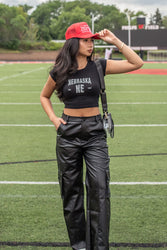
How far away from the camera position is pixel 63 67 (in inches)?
166

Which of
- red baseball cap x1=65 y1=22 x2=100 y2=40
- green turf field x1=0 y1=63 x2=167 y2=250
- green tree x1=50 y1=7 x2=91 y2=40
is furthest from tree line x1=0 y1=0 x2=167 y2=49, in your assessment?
red baseball cap x1=65 y1=22 x2=100 y2=40

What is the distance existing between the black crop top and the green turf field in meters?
0.78

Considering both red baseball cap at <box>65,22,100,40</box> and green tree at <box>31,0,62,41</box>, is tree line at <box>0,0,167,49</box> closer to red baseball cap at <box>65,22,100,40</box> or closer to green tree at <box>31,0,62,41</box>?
green tree at <box>31,0,62,41</box>

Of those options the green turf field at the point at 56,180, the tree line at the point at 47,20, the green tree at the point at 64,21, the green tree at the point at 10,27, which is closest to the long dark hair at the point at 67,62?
the green turf field at the point at 56,180

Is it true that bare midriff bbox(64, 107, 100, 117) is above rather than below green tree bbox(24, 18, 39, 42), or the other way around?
above

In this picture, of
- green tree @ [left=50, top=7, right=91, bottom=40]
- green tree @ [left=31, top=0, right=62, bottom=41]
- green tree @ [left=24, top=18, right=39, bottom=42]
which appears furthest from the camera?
green tree @ [left=31, top=0, right=62, bottom=41]

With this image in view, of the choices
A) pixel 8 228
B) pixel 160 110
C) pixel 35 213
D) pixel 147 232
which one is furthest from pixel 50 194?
pixel 160 110

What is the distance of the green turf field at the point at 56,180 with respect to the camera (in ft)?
16.4

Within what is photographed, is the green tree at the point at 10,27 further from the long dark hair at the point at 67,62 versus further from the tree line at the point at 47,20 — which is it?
the long dark hair at the point at 67,62

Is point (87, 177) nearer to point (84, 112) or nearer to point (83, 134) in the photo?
point (83, 134)

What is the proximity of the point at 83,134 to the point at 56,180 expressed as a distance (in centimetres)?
285

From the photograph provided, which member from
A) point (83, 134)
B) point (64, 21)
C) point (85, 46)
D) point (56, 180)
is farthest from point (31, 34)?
point (83, 134)

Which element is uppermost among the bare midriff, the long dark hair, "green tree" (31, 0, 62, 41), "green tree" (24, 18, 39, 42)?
the long dark hair

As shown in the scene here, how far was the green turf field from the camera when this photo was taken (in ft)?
16.4
